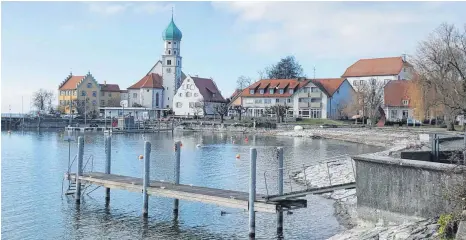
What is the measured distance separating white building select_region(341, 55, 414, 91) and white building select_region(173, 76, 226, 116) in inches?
1166

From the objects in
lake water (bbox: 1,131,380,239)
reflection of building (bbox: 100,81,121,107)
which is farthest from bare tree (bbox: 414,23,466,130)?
reflection of building (bbox: 100,81,121,107)

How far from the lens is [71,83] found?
138m

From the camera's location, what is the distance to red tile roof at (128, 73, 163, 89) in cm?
12850

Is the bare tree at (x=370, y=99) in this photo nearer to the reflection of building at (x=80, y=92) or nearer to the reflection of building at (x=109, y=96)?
the reflection of building at (x=80, y=92)

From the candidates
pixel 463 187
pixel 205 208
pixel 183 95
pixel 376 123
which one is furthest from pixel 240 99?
pixel 463 187

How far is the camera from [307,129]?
8250cm

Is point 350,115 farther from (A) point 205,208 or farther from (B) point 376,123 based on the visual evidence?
(A) point 205,208

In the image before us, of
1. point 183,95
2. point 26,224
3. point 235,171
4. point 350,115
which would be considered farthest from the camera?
point 183,95

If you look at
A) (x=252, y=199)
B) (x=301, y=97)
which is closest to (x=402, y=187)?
(x=252, y=199)

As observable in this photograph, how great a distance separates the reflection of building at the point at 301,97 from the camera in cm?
9888

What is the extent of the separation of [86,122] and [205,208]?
88434 mm

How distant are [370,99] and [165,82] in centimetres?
5814

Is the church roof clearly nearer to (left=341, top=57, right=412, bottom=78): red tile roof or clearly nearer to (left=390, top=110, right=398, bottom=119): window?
(left=341, top=57, right=412, bottom=78): red tile roof

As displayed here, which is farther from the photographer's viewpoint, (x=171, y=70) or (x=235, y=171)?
(x=171, y=70)
